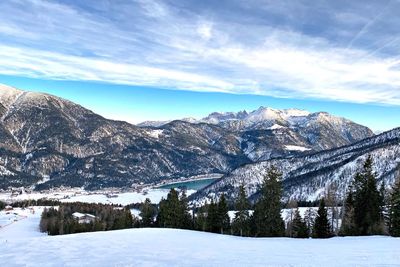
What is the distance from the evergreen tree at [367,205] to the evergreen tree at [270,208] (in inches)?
537

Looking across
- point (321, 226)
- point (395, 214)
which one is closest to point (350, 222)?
point (321, 226)

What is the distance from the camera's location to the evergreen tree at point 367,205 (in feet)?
223

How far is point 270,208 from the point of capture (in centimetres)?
7188

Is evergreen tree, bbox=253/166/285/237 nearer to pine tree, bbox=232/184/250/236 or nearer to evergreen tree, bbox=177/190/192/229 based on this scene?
pine tree, bbox=232/184/250/236

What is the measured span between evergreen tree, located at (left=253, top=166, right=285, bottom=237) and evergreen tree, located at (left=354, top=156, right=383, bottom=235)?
1364 centimetres

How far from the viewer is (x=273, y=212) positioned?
71.8 metres

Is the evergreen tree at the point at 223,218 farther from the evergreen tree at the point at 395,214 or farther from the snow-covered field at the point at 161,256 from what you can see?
the snow-covered field at the point at 161,256

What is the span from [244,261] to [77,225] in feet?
373

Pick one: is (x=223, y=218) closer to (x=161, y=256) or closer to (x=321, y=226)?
(x=321, y=226)

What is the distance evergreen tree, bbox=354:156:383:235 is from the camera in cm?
6806

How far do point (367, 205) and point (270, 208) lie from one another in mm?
16689

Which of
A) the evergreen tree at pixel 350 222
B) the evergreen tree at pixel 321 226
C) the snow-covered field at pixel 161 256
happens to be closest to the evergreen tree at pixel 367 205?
the evergreen tree at pixel 350 222

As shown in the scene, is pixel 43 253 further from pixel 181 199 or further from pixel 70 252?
pixel 181 199

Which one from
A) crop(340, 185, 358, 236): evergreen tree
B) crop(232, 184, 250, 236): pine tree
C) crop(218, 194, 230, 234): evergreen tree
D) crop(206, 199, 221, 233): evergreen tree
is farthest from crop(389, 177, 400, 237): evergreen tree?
crop(206, 199, 221, 233): evergreen tree
